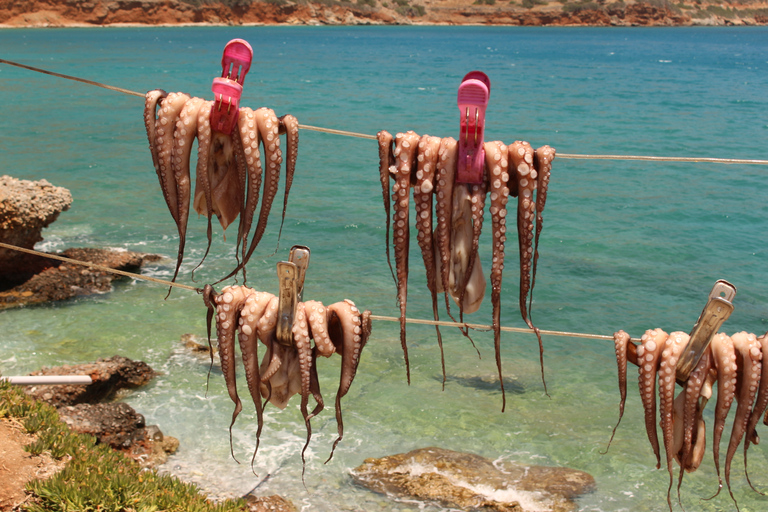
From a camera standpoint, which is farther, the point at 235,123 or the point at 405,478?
the point at 405,478

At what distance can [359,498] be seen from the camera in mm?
9773

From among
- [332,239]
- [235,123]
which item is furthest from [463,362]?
[235,123]

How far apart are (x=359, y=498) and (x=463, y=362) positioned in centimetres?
521

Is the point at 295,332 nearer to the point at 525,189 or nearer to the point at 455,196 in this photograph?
the point at 455,196

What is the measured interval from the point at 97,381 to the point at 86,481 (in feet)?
16.4

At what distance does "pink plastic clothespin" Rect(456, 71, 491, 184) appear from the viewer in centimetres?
466

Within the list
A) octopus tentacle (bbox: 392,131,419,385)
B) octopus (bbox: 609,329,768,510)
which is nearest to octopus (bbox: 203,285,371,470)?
octopus tentacle (bbox: 392,131,419,385)

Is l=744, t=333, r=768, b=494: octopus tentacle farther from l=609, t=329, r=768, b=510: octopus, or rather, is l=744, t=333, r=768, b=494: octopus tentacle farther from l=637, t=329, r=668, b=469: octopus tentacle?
l=637, t=329, r=668, b=469: octopus tentacle

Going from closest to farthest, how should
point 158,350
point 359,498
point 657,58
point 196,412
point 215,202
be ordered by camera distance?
point 215,202, point 359,498, point 196,412, point 158,350, point 657,58

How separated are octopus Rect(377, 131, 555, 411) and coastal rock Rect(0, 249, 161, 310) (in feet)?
41.3

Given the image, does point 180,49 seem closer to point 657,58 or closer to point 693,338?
point 657,58

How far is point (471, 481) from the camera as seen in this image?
32.9ft

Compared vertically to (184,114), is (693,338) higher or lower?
lower

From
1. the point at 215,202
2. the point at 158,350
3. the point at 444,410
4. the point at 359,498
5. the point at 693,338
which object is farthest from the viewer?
the point at 158,350
